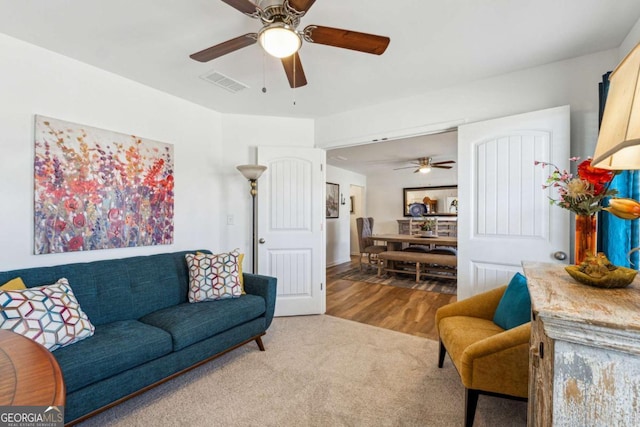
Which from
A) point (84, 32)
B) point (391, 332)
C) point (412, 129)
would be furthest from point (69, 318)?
point (412, 129)

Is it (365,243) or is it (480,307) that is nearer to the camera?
(480,307)

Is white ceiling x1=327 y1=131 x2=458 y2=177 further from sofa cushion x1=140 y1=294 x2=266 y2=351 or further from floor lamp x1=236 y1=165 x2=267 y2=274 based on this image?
sofa cushion x1=140 y1=294 x2=266 y2=351

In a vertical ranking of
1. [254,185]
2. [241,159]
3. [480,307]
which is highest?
[241,159]

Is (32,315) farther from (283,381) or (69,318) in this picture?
(283,381)

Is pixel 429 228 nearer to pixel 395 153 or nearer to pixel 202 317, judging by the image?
pixel 395 153

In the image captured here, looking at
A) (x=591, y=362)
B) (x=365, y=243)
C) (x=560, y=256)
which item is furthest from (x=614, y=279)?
(x=365, y=243)

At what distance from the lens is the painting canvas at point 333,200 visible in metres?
6.57

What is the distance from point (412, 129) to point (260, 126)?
181cm

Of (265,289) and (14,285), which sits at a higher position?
(14,285)

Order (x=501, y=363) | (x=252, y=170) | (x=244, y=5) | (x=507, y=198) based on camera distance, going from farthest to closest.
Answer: (x=252, y=170)
(x=507, y=198)
(x=501, y=363)
(x=244, y=5)

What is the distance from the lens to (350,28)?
6.32ft

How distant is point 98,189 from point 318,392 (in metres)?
2.37

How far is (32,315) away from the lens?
61.4 inches

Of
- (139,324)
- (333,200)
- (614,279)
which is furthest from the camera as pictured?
(333,200)
